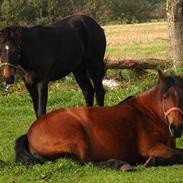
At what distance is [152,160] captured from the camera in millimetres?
6332

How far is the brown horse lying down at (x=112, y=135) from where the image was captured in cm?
622

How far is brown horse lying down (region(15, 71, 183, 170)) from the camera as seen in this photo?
622cm

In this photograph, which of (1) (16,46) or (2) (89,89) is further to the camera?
(2) (89,89)

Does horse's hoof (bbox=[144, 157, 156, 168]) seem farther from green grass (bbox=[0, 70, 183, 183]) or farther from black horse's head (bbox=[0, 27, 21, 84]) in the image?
black horse's head (bbox=[0, 27, 21, 84])

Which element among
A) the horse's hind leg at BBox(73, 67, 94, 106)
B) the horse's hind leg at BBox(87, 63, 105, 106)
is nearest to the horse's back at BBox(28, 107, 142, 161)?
the horse's hind leg at BBox(87, 63, 105, 106)

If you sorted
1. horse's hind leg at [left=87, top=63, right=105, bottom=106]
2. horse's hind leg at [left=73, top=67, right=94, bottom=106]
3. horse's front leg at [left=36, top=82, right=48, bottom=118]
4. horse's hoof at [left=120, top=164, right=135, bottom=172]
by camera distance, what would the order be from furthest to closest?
horse's hind leg at [left=73, top=67, right=94, bottom=106] → horse's hind leg at [left=87, top=63, right=105, bottom=106] → horse's front leg at [left=36, top=82, right=48, bottom=118] → horse's hoof at [left=120, top=164, right=135, bottom=172]

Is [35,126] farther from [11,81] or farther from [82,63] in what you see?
[82,63]

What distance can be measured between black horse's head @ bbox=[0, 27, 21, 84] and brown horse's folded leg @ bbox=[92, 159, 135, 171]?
2610 millimetres

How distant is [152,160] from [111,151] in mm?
493

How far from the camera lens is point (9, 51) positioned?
8.24 metres

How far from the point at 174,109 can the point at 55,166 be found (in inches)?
58.4

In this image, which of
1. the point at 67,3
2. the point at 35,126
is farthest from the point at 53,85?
the point at 67,3

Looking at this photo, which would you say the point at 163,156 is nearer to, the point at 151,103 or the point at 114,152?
the point at 114,152

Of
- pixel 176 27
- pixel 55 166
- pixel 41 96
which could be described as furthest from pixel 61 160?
pixel 176 27
